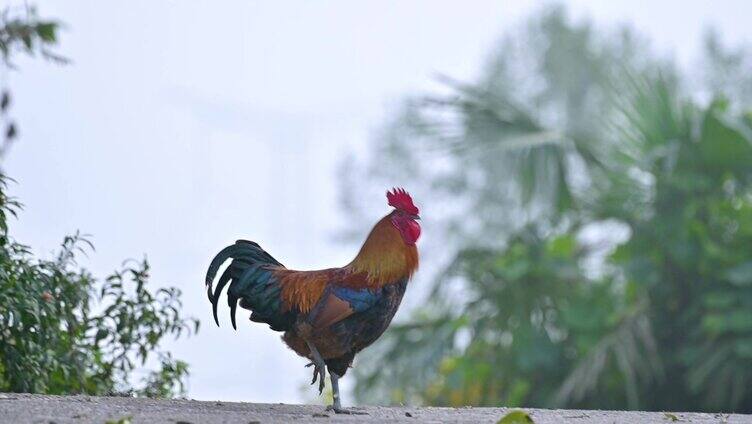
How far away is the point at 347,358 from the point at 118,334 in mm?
1971

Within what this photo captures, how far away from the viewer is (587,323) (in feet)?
52.5

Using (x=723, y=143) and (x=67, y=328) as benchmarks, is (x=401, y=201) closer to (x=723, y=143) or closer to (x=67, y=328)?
(x=67, y=328)

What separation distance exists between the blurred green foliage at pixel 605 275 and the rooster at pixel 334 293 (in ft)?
27.0

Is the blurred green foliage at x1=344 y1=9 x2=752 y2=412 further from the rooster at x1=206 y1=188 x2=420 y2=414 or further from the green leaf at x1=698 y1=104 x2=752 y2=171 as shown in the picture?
the rooster at x1=206 y1=188 x2=420 y2=414

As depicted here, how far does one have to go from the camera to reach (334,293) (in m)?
6.93

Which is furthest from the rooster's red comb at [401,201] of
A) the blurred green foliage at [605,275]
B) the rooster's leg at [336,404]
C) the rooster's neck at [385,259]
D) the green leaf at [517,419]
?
the blurred green foliage at [605,275]

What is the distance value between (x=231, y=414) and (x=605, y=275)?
1105 cm

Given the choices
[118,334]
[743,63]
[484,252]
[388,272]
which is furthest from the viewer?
[743,63]

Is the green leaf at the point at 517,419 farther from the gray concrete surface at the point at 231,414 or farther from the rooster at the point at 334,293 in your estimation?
the rooster at the point at 334,293

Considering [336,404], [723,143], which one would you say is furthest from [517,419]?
[723,143]

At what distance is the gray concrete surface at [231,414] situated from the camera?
20.0 ft

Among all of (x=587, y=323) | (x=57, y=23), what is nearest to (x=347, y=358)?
(x=57, y=23)

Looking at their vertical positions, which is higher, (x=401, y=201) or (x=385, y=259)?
(x=401, y=201)

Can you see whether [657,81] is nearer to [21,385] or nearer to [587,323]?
[587,323]
